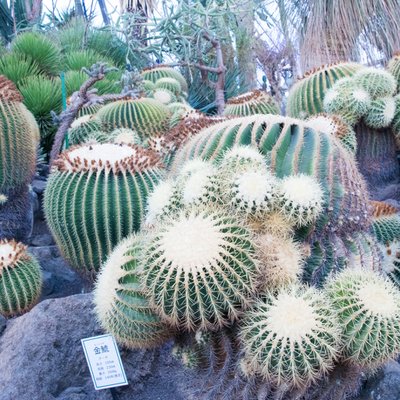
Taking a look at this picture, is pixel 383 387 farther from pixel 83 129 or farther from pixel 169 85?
pixel 169 85

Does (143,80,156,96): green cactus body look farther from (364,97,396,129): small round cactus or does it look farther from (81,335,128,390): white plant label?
Result: (81,335,128,390): white plant label

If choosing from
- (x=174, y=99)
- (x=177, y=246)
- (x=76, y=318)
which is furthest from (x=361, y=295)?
(x=174, y=99)

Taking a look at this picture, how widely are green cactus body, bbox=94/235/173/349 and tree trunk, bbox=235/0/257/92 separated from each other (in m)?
7.02

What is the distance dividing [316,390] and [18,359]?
1252 mm

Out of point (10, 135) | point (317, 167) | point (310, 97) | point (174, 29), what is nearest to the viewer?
point (317, 167)

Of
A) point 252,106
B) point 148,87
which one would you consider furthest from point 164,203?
point 148,87

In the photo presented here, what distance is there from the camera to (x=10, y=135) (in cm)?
374

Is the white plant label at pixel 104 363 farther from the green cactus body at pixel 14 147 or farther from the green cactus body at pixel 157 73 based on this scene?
the green cactus body at pixel 157 73

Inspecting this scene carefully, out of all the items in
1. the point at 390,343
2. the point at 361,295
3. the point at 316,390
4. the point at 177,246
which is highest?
the point at 177,246

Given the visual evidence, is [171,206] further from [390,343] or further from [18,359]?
[18,359]

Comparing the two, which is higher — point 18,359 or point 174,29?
point 174,29

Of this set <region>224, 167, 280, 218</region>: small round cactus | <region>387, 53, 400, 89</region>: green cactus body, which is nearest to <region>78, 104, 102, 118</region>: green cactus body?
<region>387, 53, 400, 89</region>: green cactus body

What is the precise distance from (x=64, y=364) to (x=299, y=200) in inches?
48.1

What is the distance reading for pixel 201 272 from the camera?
1.57 metres
